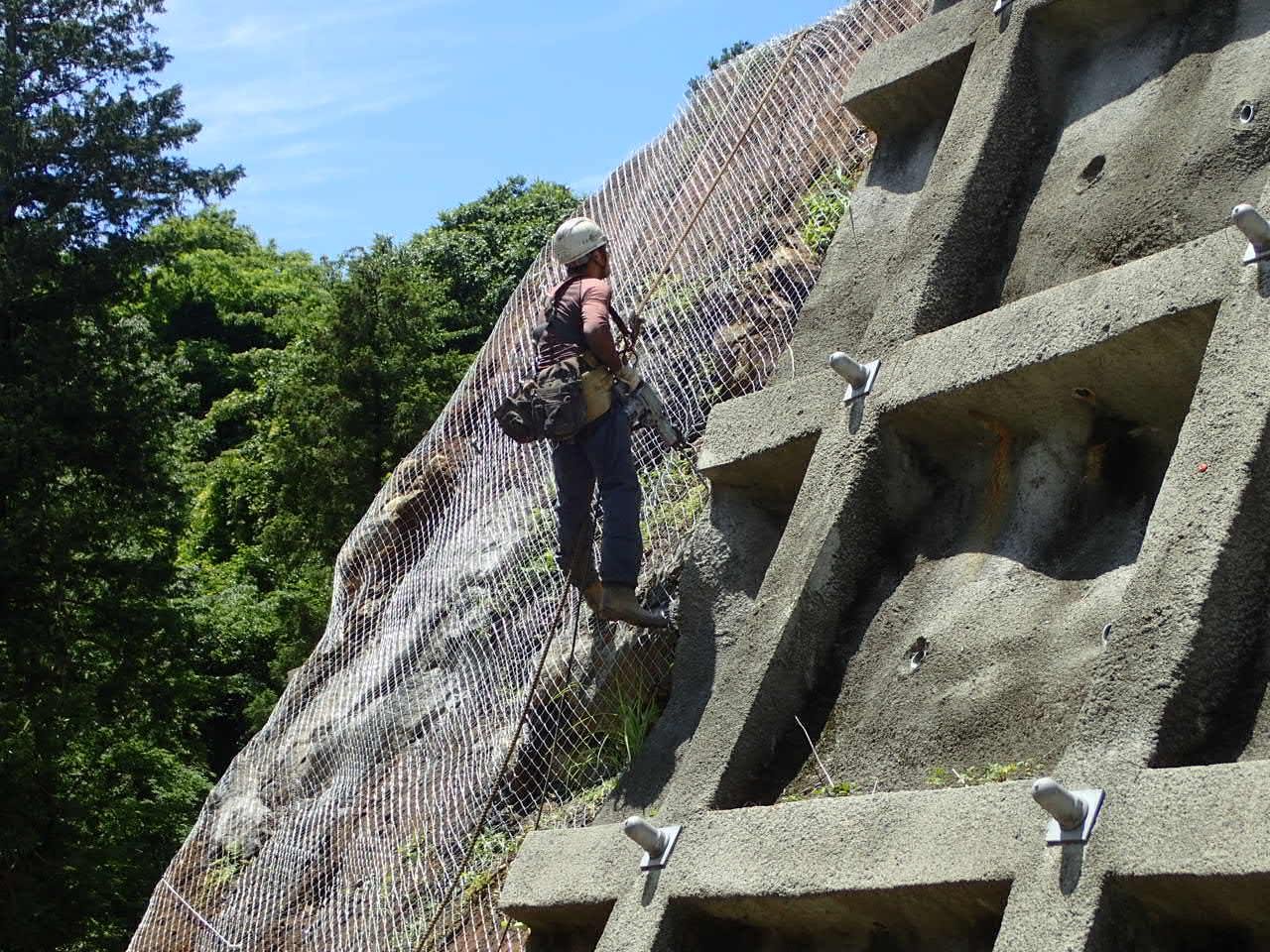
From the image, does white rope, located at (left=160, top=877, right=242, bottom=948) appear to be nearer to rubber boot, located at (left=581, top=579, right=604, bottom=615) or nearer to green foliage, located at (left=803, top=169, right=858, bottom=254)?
rubber boot, located at (left=581, top=579, right=604, bottom=615)

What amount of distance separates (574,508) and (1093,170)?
104 inches

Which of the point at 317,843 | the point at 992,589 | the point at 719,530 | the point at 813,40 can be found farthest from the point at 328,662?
the point at 992,589

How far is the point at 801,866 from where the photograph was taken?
509cm

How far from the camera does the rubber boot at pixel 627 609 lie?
23.0ft

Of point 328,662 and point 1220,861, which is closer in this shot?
point 1220,861

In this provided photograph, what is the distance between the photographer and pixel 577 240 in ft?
24.3

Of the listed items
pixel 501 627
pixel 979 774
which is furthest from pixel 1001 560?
pixel 501 627

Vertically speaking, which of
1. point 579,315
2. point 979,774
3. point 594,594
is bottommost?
point 979,774

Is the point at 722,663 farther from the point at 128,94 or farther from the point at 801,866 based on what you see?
the point at 128,94

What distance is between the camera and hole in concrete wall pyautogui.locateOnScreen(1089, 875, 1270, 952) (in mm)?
4047

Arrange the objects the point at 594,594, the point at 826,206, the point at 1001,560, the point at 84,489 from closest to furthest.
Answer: the point at 1001,560, the point at 594,594, the point at 826,206, the point at 84,489

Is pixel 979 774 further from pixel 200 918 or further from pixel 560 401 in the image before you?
pixel 200 918

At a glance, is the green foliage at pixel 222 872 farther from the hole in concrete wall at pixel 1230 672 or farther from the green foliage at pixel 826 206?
the hole in concrete wall at pixel 1230 672

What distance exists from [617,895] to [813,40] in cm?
566
